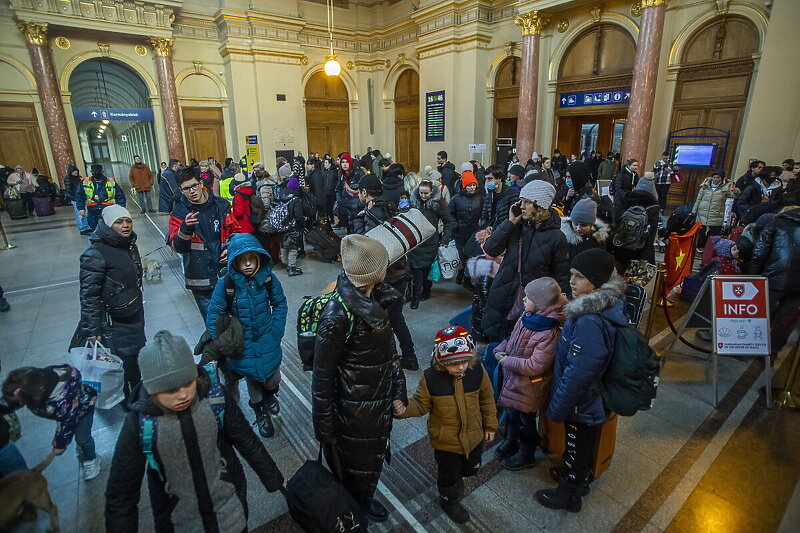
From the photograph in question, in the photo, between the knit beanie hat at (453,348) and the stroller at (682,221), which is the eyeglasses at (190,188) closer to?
the knit beanie hat at (453,348)

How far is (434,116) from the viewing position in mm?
16094

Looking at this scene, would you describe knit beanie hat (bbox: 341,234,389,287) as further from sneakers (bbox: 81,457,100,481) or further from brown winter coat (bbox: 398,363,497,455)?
sneakers (bbox: 81,457,100,481)

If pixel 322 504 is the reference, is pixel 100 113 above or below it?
above

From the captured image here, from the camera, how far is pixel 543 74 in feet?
43.2

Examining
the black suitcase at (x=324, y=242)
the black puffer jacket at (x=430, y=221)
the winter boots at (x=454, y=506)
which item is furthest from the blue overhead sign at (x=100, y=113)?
the winter boots at (x=454, y=506)

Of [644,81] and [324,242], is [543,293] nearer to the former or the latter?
[324,242]

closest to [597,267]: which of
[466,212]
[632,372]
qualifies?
[632,372]

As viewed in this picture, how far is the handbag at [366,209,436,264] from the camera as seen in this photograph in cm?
349

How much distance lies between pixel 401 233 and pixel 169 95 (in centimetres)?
1567

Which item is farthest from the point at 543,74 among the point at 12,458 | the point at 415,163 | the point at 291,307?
the point at 12,458

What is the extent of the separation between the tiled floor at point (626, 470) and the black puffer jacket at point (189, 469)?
1.05 feet

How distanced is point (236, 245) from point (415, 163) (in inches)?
669

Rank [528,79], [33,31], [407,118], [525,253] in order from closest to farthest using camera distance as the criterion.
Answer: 1. [525,253]
2. [33,31]
3. [528,79]
4. [407,118]

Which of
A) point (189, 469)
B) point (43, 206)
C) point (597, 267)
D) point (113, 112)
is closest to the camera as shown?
point (189, 469)
